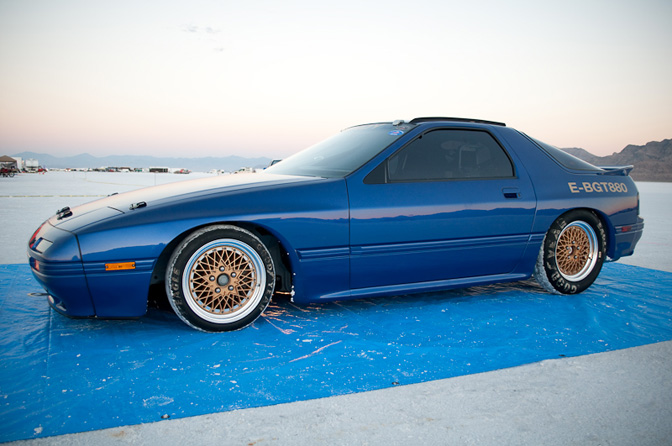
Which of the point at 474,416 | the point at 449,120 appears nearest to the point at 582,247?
the point at 449,120

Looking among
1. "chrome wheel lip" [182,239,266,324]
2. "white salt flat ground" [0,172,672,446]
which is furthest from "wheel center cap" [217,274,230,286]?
"white salt flat ground" [0,172,672,446]

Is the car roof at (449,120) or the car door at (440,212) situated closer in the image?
the car door at (440,212)

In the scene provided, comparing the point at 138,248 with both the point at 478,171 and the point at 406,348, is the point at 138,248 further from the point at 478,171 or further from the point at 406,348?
the point at 478,171

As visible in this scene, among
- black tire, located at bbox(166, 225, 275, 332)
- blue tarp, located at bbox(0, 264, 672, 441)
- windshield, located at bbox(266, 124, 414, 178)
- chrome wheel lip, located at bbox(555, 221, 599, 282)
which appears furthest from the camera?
chrome wheel lip, located at bbox(555, 221, 599, 282)

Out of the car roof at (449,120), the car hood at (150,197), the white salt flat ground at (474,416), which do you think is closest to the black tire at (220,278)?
the car hood at (150,197)

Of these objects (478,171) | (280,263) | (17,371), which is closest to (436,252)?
(478,171)

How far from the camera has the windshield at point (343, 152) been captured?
3506 mm

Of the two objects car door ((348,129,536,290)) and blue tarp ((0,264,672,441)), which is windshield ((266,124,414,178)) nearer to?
car door ((348,129,536,290))

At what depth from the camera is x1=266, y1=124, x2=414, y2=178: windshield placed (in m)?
3.51

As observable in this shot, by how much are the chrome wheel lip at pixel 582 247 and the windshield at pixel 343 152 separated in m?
1.65

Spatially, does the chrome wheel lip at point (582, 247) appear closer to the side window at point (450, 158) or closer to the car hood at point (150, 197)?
the side window at point (450, 158)

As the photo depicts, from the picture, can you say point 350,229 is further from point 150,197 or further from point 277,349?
point 150,197

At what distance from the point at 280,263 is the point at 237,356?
0.78 metres

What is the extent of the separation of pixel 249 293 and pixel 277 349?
1.59 ft
